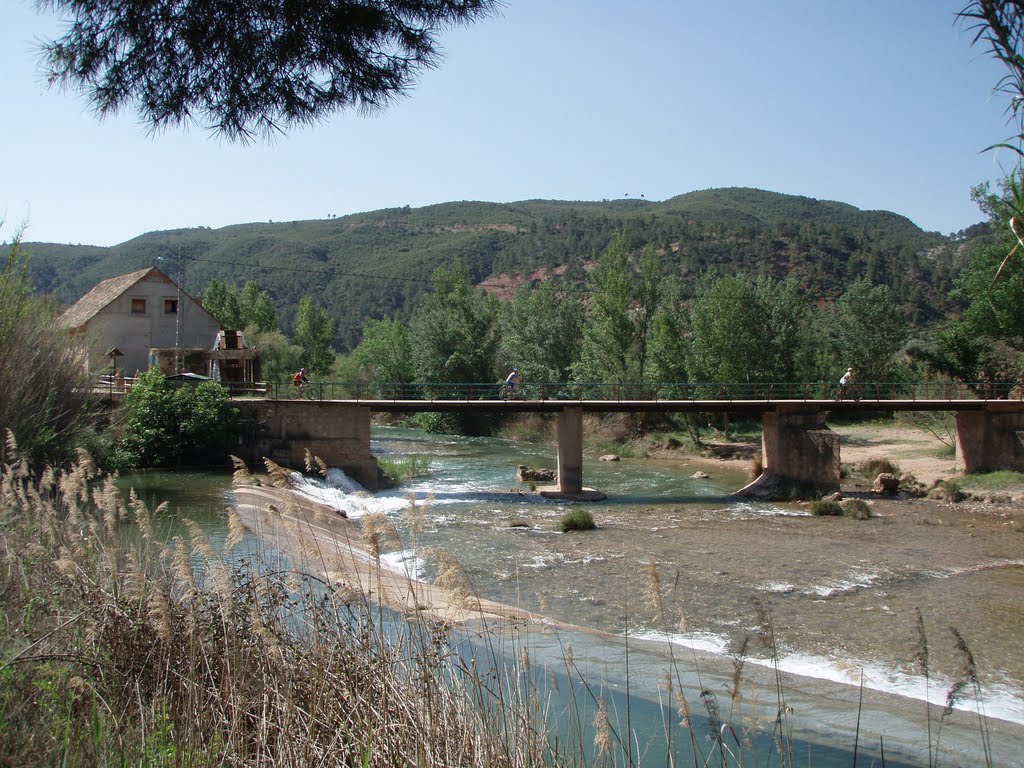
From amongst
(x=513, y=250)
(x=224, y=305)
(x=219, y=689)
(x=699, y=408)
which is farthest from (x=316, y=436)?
(x=513, y=250)

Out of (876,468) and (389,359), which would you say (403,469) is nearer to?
(876,468)

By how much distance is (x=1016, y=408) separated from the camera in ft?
104

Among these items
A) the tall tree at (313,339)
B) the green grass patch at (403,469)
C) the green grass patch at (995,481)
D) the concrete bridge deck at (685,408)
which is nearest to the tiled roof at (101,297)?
the concrete bridge deck at (685,408)

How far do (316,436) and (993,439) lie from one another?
82.3ft

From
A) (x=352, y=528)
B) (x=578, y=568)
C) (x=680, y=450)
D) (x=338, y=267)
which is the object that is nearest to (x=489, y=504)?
(x=352, y=528)

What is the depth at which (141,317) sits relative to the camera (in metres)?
45.2

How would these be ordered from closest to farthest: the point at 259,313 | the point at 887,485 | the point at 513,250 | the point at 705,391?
the point at 887,485
the point at 705,391
the point at 259,313
the point at 513,250

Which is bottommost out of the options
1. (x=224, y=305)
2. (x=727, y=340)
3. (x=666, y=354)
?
(x=666, y=354)

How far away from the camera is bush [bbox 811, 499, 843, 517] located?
85.3 feet

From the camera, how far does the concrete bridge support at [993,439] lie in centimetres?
3164

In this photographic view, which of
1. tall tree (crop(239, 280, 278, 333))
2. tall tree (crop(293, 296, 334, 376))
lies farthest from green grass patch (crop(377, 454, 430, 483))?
tall tree (crop(293, 296, 334, 376))

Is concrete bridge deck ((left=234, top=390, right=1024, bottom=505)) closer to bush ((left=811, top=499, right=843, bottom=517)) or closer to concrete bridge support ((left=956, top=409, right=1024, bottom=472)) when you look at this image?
concrete bridge support ((left=956, top=409, right=1024, bottom=472))

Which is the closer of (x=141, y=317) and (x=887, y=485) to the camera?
(x=887, y=485)

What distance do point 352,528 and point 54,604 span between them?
14.8 metres
